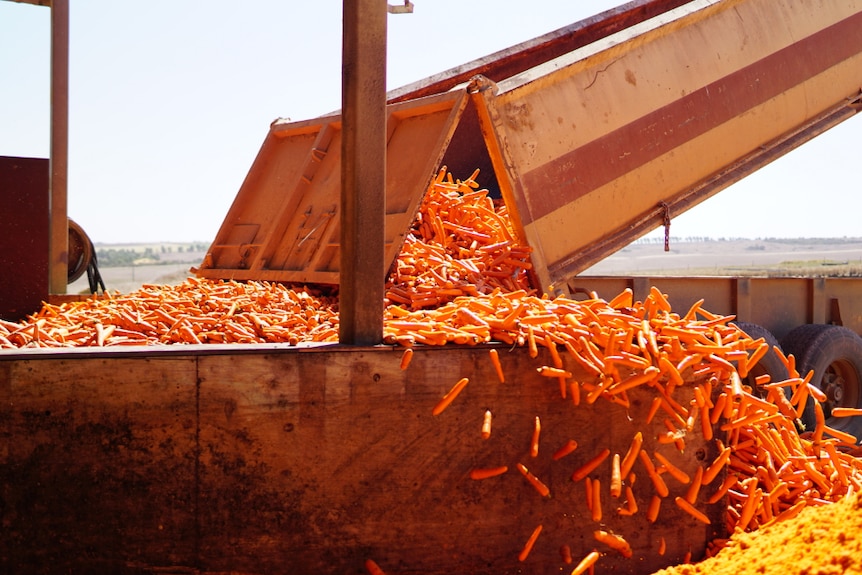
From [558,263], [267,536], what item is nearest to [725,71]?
[558,263]

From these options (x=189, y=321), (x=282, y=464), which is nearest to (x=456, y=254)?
(x=189, y=321)

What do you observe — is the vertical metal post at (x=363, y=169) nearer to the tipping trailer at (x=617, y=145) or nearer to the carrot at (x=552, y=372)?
the carrot at (x=552, y=372)

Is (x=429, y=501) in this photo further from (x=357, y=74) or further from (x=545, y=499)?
(x=357, y=74)

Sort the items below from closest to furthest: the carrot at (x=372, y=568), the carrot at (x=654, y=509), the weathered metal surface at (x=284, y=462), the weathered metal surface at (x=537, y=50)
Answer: the weathered metal surface at (x=284, y=462) < the carrot at (x=372, y=568) < the carrot at (x=654, y=509) < the weathered metal surface at (x=537, y=50)

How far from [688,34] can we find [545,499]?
3.97 m

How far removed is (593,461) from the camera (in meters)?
3.96

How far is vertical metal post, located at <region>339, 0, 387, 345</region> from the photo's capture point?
150 inches

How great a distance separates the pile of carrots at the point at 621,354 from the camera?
3949 mm

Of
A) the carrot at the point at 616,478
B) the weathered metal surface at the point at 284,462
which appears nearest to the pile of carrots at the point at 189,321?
the weathered metal surface at the point at 284,462

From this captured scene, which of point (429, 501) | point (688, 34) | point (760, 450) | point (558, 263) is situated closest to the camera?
point (429, 501)

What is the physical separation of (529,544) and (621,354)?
89 cm

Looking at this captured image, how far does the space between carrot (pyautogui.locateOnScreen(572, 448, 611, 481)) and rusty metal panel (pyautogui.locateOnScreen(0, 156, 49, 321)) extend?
4.37m

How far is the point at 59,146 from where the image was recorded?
779 centimetres

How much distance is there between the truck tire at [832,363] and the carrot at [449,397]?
16.3 feet
